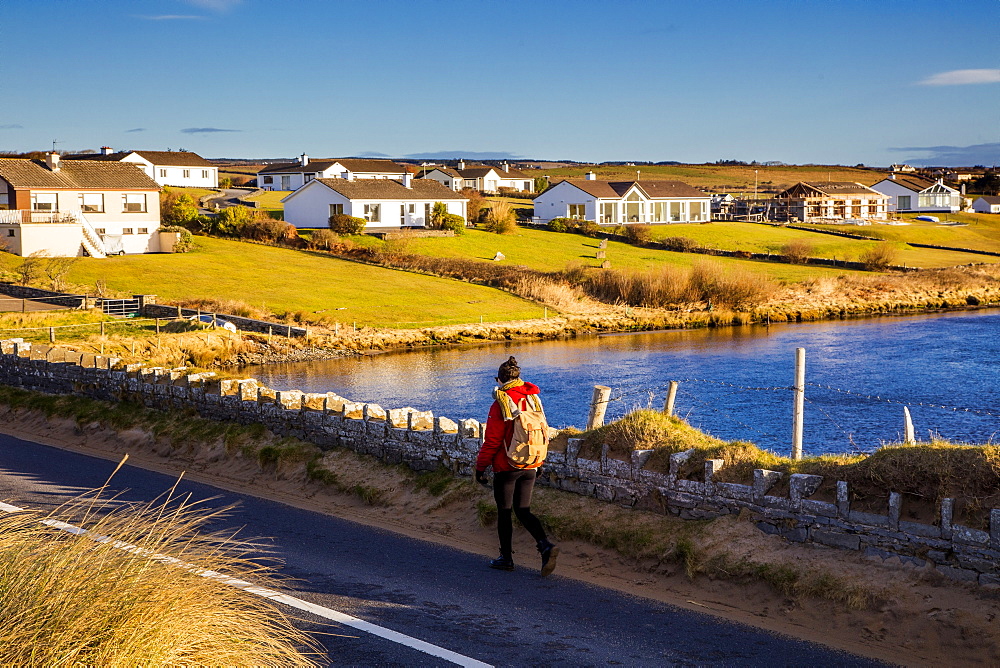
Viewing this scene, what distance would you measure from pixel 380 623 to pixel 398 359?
3892 centimetres

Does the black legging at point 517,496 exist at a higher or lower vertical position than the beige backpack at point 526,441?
lower

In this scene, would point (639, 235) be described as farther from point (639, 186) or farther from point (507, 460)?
point (507, 460)

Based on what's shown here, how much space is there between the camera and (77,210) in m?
70.2

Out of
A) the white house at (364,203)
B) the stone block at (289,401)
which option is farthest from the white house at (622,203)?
the stone block at (289,401)

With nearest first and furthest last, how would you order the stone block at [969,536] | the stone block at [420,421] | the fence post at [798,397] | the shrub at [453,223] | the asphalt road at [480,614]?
the asphalt road at [480,614]
the stone block at [969,536]
the fence post at [798,397]
the stone block at [420,421]
the shrub at [453,223]

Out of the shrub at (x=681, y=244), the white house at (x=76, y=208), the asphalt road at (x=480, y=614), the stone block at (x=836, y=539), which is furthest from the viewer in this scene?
the shrub at (x=681, y=244)

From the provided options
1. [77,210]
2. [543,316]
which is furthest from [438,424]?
[77,210]

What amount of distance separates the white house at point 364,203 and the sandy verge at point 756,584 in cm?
7185

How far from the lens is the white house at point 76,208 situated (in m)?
65.6

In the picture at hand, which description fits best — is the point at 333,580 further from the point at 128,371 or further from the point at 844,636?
the point at 128,371

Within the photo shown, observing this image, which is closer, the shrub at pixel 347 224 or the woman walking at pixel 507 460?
the woman walking at pixel 507 460

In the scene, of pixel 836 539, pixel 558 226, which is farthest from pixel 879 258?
pixel 836 539

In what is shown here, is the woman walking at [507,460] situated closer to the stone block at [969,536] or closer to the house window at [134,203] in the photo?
the stone block at [969,536]

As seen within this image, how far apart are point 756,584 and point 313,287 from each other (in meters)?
52.6
